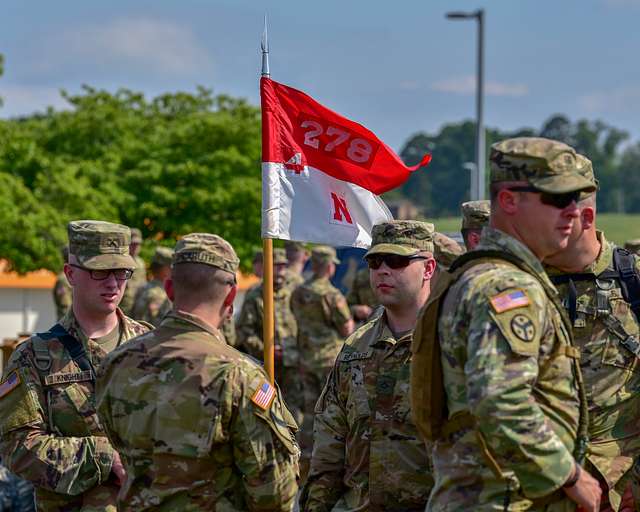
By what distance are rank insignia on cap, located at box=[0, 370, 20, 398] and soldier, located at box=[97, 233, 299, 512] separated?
106cm

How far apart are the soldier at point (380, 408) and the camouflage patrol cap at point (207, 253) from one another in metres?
1.03

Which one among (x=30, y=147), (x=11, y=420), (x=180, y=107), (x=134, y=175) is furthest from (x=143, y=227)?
(x=11, y=420)

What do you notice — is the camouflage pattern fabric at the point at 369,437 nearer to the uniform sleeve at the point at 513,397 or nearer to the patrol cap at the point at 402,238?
the patrol cap at the point at 402,238

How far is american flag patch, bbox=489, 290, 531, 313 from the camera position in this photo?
4.01m

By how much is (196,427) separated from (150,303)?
357 inches

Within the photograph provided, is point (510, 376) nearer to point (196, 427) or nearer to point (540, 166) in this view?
point (540, 166)

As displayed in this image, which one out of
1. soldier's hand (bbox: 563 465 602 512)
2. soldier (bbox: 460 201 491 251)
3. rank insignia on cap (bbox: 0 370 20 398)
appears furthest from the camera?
soldier (bbox: 460 201 491 251)

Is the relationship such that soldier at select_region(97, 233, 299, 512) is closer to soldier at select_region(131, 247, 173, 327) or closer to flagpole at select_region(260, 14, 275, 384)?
flagpole at select_region(260, 14, 275, 384)

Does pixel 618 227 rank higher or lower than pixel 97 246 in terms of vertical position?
lower

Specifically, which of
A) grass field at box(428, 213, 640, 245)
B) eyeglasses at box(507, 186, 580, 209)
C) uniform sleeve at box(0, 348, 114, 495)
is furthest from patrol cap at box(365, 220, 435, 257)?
grass field at box(428, 213, 640, 245)

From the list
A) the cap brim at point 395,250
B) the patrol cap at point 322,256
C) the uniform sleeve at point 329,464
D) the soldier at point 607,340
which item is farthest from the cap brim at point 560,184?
the patrol cap at point 322,256

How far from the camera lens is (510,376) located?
12.9 ft

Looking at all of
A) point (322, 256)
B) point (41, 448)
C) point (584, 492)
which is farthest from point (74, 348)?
point (322, 256)

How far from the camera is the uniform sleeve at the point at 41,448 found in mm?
5609
